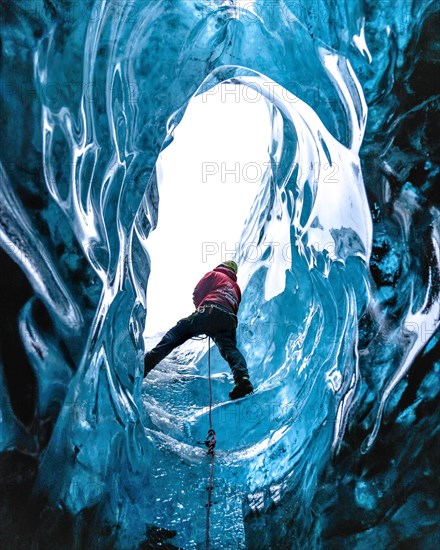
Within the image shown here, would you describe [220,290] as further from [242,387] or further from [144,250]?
[242,387]

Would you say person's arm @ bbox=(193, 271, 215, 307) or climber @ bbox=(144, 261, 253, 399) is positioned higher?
person's arm @ bbox=(193, 271, 215, 307)

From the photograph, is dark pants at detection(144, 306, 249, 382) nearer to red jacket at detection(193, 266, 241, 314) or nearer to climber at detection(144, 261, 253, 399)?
climber at detection(144, 261, 253, 399)

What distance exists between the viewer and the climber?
373 cm

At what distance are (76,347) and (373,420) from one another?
1.33m

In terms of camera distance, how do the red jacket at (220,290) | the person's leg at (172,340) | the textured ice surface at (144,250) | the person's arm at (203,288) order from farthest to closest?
the person's arm at (203,288)
the red jacket at (220,290)
the person's leg at (172,340)
the textured ice surface at (144,250)

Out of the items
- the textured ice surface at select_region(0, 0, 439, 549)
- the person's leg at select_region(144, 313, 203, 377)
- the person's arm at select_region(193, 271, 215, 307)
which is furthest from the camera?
the person's arm at select_region(193, 271, 215, 307)

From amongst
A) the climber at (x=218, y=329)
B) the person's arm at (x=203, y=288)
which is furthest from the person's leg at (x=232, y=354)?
the person's arm at (x=203, y=288)

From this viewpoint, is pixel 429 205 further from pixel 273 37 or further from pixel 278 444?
pixel 278 444

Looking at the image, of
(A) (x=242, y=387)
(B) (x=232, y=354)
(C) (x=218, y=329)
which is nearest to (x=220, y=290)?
(C) (x=218, y=329)

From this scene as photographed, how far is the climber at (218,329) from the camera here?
3.73 metres

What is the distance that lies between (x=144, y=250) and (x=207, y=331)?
668 mm

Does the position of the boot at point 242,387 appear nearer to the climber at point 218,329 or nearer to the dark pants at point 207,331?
the climber at point 218,329

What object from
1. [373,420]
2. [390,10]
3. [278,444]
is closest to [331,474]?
[373,420]

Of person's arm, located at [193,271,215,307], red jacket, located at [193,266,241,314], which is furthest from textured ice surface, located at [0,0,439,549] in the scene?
person's arm, located at [193,271,215,307]
